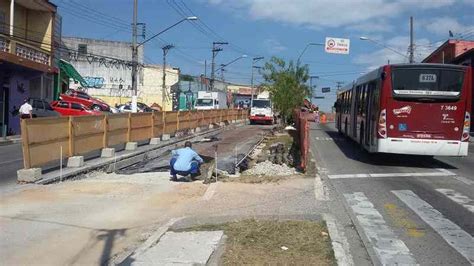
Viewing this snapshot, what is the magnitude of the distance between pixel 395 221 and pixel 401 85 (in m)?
8.41

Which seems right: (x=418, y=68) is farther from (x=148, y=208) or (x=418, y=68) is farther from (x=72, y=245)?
(x=72, y=245)

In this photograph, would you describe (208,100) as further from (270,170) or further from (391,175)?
(391,175)

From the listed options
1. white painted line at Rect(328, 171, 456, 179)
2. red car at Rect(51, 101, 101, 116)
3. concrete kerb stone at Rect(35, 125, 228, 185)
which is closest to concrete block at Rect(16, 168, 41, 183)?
concrete kerb stone at Rect(35, 125, 228, 185)

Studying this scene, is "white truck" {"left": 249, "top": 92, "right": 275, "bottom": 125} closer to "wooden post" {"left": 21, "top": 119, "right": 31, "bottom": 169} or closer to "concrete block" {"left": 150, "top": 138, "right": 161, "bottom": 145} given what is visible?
"concrete block" {"left": 150, "top": 138, "right": 161, "bottom": 145}

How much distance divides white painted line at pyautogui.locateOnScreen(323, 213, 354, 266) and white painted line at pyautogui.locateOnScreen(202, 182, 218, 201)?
2734 mm

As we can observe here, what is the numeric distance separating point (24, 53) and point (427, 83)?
2346 centimetres

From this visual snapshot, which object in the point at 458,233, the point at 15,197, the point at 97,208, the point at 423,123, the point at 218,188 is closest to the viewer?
the point at 458,233

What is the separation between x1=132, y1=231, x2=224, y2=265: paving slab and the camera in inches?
243

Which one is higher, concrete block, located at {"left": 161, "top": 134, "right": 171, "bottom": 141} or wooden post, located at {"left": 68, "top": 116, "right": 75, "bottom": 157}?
wooden post, located at {"left": 68, "top": 116, "right": 75, "bottom": 157}

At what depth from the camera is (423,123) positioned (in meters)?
16.6

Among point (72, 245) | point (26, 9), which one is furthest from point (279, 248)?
point (26, 9)

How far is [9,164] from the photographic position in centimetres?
1631

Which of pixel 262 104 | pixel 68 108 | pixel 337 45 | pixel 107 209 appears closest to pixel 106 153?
pixel 107 209

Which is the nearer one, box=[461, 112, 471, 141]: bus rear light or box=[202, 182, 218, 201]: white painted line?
box=[202, 182, 218, 201]: white painted line
